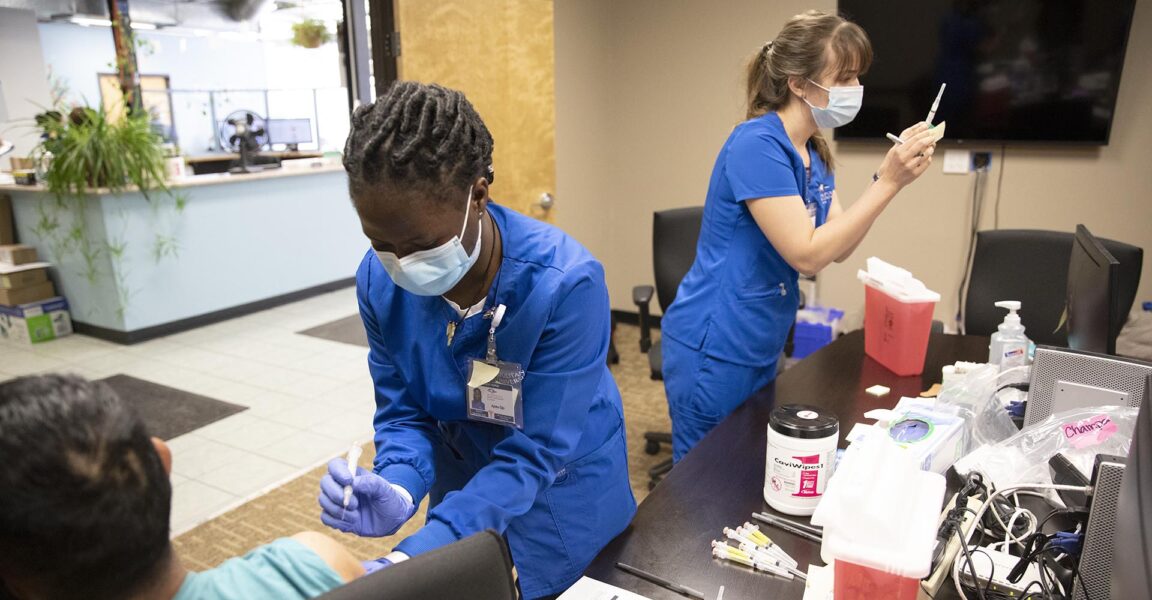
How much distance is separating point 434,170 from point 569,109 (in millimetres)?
3237

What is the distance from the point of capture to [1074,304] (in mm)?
1482

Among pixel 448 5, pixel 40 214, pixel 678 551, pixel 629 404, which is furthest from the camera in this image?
pixel 40 214

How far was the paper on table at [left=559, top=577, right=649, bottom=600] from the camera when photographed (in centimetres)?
97

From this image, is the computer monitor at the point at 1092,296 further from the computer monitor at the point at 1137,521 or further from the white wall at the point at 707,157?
the white wall at the point at 707,157

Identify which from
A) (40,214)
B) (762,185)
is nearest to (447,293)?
(762,185)

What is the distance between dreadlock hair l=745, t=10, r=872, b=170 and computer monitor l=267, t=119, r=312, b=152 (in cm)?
634

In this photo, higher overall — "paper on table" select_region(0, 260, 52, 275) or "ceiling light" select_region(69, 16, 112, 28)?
"ceiling light" select_region(69, 16, 112, 28)

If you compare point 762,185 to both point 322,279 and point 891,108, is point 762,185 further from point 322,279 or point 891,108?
point 322,279

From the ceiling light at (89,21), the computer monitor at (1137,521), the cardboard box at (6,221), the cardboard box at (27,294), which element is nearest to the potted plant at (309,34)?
the cardboard box at (6,221)

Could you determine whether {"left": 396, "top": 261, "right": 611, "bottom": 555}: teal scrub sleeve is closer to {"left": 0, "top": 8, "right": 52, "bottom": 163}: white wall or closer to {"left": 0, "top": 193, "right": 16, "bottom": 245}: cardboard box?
{"left": 0, "top": 193, "right": 16, "bottom": 245}: cardboard box

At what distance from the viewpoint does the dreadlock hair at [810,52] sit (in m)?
1.62

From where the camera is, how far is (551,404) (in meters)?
1.06

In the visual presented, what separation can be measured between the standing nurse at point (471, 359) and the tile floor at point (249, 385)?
1769mm

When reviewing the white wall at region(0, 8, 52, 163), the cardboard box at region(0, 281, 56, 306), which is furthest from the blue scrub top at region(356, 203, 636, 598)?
the white wall at region(0, 8, 52, 163)
